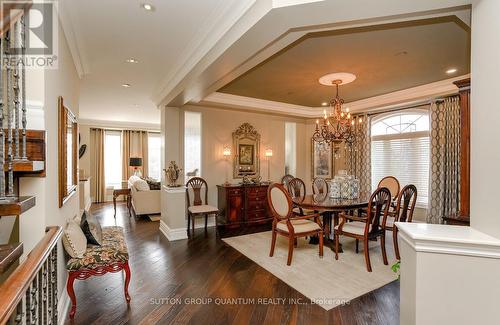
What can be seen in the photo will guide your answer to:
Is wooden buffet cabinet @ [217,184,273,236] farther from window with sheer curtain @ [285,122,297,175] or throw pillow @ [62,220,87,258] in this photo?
throw pillow @ [62,220,87,258]

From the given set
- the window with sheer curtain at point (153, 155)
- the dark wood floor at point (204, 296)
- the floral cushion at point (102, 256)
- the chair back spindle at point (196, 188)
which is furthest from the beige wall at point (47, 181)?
the window with sheer curtain at point (153, 155)

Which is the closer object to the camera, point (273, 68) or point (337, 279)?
point (337, 279)

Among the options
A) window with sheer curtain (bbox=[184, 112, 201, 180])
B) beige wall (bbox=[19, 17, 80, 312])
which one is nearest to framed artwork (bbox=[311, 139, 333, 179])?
window with sheer curtain (bbox=[184, 112, 201, 180])

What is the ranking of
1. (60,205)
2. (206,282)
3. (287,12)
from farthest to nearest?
(206,282) < (60,205) < (287,12)

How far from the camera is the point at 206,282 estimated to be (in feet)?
9.65

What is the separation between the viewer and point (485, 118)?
149 centimetres

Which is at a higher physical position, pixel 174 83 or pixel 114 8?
pixel 114 8

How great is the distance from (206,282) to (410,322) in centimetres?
207

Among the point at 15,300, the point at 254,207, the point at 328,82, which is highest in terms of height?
the point at 328,82

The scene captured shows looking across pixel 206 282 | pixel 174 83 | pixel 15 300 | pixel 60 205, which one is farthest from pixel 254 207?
pixel 15 300

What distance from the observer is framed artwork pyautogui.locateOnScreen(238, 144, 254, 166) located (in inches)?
232

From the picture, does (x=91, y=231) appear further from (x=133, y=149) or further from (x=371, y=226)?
(x=133, y=149)

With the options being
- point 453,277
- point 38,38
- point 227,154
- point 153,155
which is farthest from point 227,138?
point 153,155

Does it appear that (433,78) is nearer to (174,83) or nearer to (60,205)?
(174,83)
